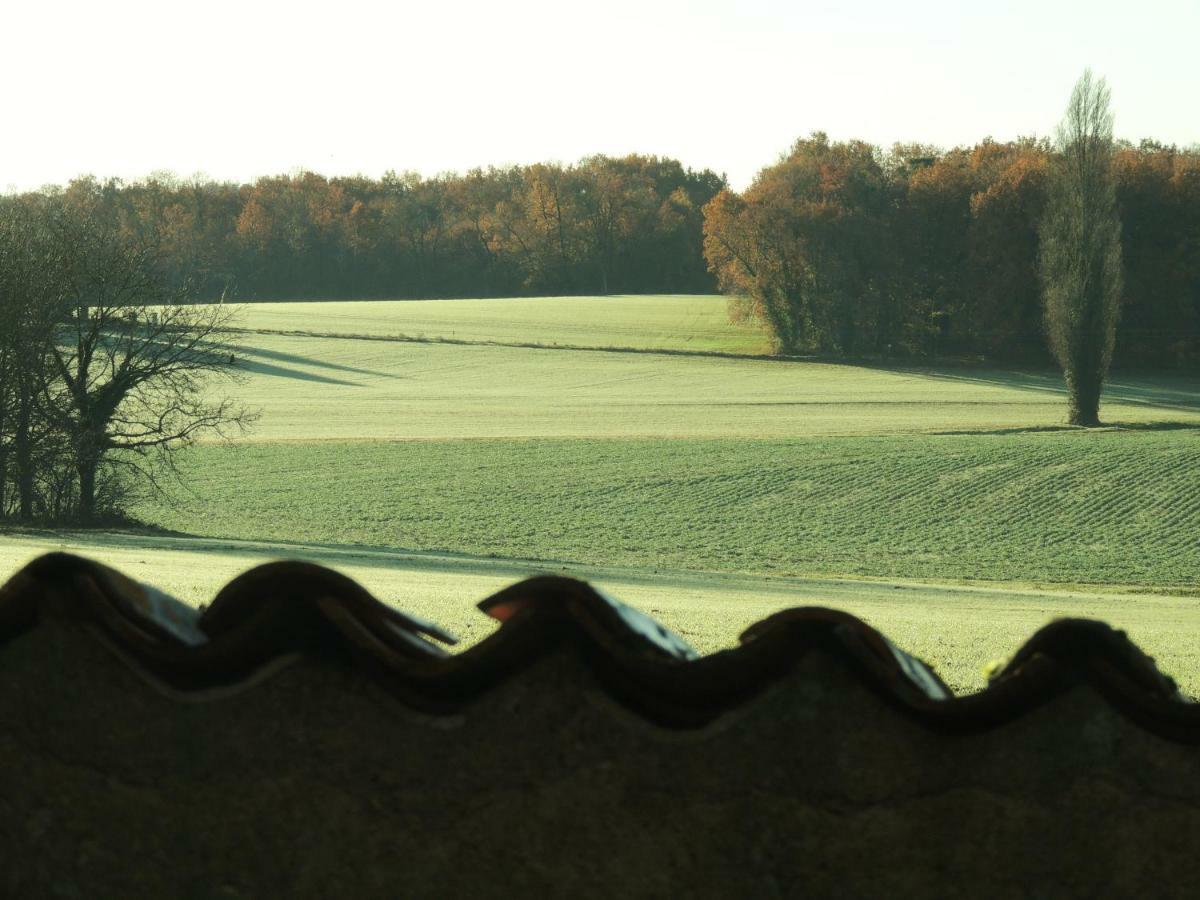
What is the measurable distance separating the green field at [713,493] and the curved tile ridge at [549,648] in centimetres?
699

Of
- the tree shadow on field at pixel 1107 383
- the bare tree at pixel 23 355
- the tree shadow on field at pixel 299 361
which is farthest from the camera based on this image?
the tree shadow on field at pixel 299 361

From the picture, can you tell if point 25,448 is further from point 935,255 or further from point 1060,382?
point 935,255

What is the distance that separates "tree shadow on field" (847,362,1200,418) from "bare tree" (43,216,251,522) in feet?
128

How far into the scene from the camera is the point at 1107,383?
6538cm

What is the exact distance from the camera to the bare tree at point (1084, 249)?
50.8 metres

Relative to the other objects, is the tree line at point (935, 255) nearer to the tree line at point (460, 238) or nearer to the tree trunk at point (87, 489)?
the tree line at point (460, 238)

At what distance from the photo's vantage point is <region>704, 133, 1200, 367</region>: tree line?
68.5m

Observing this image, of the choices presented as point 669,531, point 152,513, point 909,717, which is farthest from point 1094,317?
point 909,717

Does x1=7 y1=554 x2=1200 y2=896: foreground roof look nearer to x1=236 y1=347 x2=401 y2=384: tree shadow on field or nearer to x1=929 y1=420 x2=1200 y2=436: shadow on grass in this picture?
x1=929 y1=420 x2=1200 y2=436: shadow on grass

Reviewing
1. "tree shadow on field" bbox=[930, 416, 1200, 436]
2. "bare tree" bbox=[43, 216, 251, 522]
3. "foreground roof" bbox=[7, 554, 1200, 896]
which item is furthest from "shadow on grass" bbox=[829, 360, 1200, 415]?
"foreground roof" bbox=[7, 554, 1200, 896]

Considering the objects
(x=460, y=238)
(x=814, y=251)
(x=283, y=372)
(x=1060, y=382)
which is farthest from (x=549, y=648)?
(x=460, y=238)

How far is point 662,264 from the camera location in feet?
357

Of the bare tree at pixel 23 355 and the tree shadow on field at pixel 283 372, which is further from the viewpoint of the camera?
the tree shadow on field at pixel 283 372

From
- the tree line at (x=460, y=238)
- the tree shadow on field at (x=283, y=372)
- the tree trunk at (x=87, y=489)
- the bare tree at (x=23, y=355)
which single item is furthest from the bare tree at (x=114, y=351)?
the tree line at (x=460, y=238)
